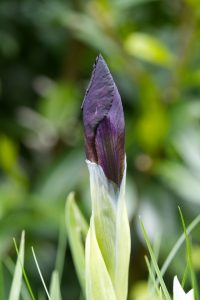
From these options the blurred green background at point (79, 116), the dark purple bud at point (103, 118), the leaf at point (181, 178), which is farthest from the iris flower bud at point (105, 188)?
the leaf at point (181, 178)

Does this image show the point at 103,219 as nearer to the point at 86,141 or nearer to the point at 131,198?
the point at 86,141

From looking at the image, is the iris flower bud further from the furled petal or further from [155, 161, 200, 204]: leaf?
[155, 161, 200, 204]: leaf

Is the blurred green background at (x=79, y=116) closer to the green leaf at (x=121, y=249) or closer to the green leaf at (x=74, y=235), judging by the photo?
the green leaf at (x=74, y=235)

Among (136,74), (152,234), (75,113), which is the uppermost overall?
(136,74)

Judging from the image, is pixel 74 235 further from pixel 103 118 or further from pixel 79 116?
pixel 79 116

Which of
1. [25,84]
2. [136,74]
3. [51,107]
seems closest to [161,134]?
[136,74]

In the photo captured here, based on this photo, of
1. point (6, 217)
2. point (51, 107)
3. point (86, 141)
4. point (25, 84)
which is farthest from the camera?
point (25, 84)
